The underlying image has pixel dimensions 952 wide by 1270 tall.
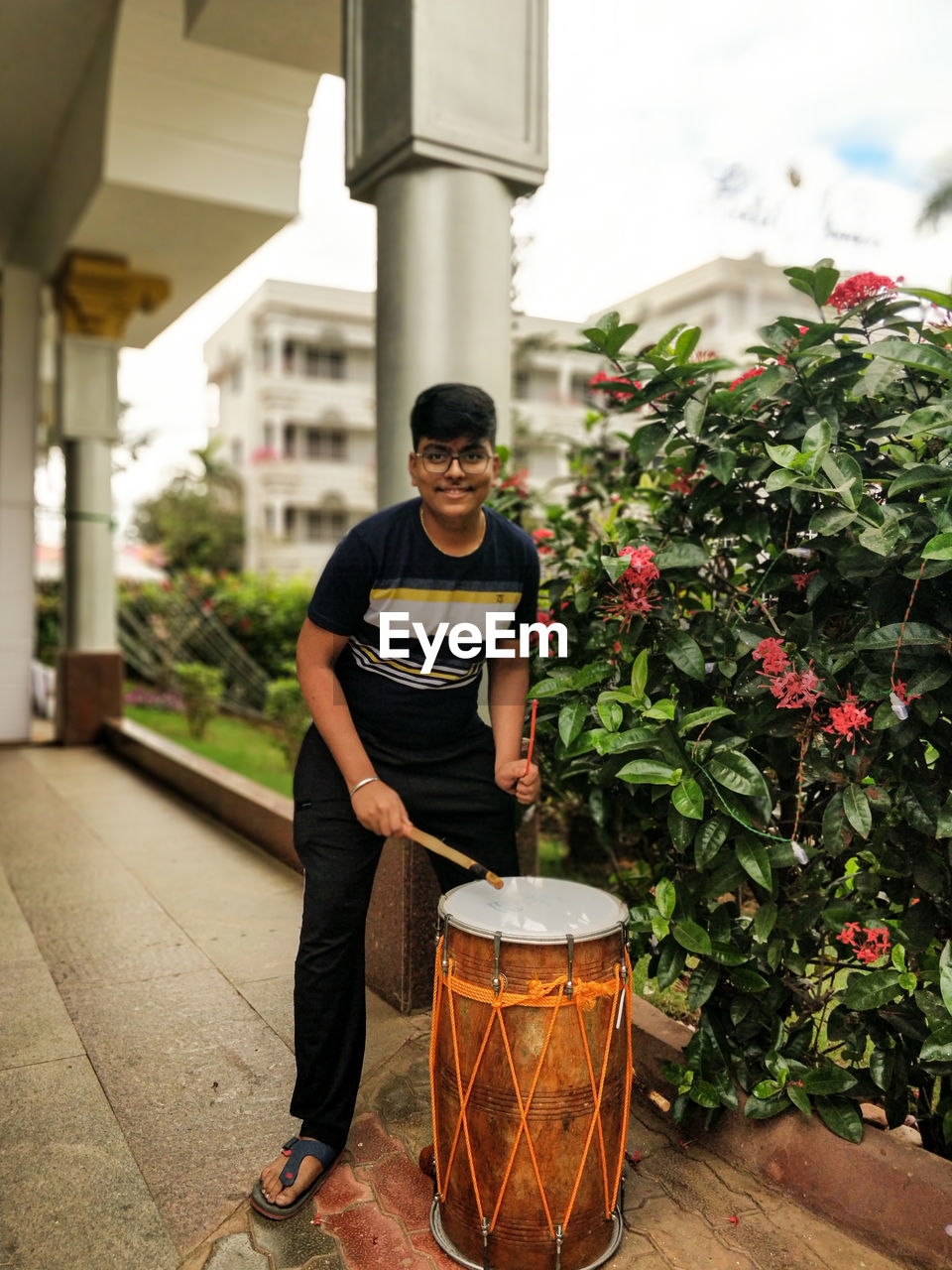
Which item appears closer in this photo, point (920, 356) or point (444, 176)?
point (920, 356)

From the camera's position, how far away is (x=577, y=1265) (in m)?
2.01

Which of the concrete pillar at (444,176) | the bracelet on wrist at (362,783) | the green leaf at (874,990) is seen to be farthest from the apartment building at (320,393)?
the green leaf at (874,990)

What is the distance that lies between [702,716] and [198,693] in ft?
22.0

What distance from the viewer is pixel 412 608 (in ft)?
7.57

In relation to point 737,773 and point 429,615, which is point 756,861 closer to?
point 737,773

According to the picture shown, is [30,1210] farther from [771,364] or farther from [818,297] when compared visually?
[818,297]

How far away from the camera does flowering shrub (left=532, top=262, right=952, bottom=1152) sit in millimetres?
2053

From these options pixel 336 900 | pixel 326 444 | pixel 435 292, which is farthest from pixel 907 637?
pixel 326 444

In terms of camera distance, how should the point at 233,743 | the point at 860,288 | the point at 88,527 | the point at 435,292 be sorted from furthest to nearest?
the point at 233,743, the point at 88,527, the point at 435,292, the point at 860,288

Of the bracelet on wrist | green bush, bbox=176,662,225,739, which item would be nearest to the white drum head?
the bracelet on wrist

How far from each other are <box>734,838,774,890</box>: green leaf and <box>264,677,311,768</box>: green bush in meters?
5.14

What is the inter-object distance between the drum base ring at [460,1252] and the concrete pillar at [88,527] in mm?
6579

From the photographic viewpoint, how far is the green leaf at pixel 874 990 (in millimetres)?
2105

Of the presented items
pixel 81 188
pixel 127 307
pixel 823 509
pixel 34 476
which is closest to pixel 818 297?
pixel 823 509
